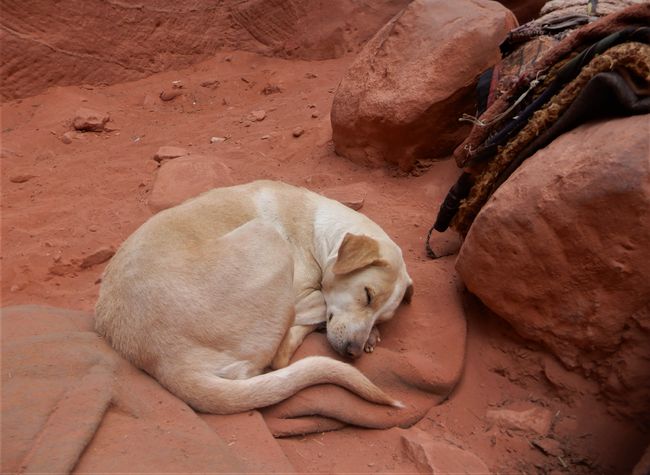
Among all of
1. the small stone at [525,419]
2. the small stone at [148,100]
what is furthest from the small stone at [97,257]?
the small stone at [148,100]

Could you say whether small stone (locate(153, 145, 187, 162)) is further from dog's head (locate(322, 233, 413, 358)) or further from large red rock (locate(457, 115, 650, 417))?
large red rock (locate(457, 115, 650, 417))

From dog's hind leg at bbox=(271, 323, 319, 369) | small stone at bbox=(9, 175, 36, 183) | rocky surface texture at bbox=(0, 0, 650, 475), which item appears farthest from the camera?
small stone at bbox=(9, 175, 36, 183)

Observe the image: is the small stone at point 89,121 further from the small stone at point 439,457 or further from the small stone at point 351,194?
the small stone at point 439,457

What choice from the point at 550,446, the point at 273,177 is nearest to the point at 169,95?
the point at 273,177

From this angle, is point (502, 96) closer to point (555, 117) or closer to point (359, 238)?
point (555, 117)

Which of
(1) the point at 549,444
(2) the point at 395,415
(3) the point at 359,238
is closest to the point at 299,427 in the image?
(2) the point at 395,415

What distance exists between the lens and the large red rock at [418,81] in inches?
206

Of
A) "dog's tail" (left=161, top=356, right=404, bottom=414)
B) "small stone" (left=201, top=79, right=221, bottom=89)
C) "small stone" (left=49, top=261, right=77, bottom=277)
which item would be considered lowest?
"small stone" (left=201, top=79, right=221, bottom=89)

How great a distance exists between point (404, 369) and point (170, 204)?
9.12ft

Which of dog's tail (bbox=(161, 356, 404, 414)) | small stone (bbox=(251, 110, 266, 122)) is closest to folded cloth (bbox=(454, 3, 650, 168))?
dog's tail (bbox=(161, 356, 404, 414))

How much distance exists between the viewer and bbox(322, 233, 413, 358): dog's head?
10.9 ft

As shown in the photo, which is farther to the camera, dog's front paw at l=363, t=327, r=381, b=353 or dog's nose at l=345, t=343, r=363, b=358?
dog's front paw at l=363, t=327, r=381, b=353

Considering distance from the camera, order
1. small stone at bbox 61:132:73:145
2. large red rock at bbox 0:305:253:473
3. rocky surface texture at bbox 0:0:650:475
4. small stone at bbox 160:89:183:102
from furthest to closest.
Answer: small stone at bbox 160:89:183:102
small stone at bbox 61:132:73:145
rocky surface texture at bbox 0:0:650:475
large red rock at bbox 0:305:253:473

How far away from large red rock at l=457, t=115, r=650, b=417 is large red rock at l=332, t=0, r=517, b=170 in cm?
206
